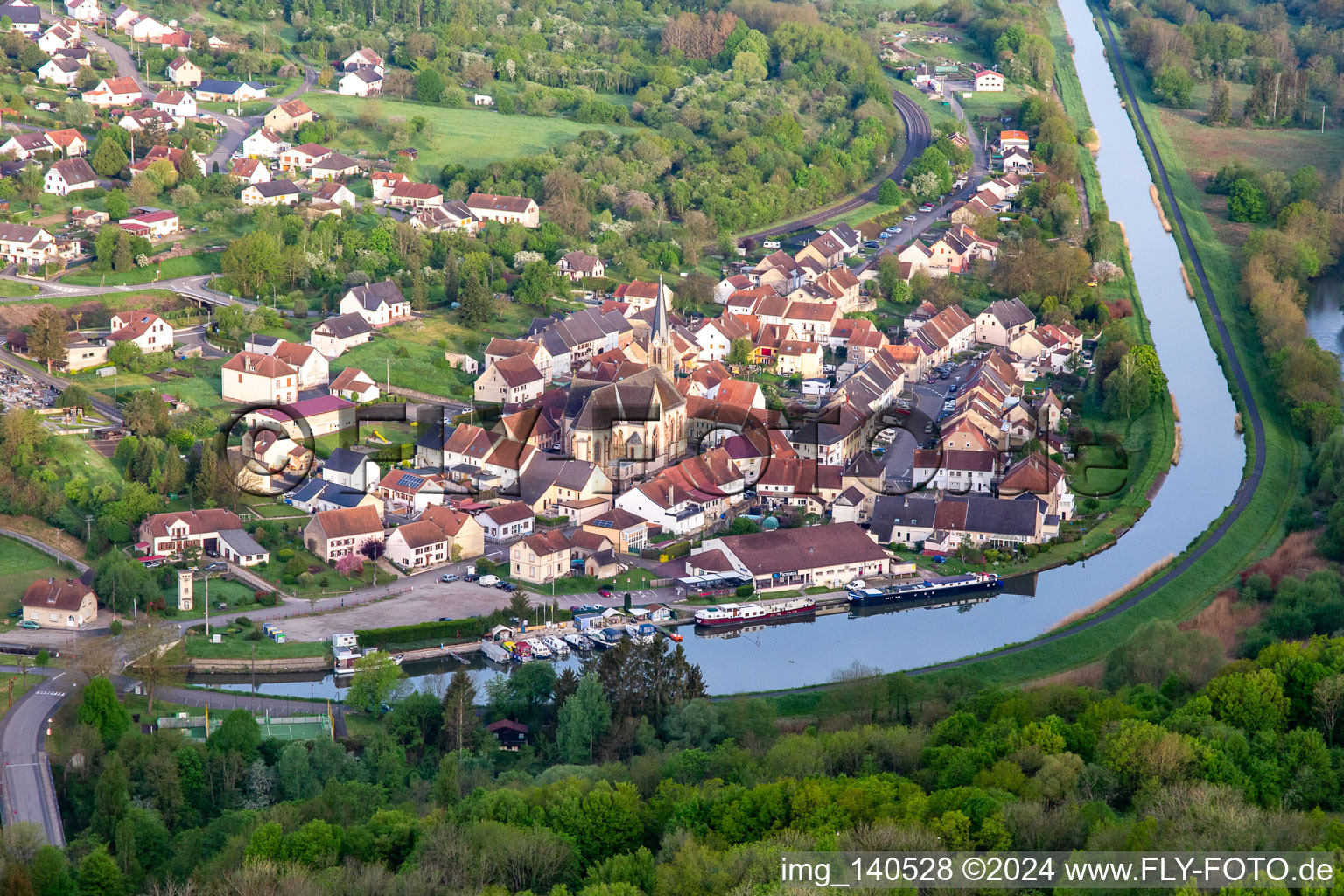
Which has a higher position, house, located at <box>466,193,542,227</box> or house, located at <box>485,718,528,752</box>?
house, located at <box>466,193,542,227</box>

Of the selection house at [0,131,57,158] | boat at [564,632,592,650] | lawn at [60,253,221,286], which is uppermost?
house at [0,131,57,158]

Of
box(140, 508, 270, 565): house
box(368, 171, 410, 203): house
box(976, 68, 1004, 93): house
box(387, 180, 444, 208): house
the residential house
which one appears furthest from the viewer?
box(976, 68, 1004, 93): house

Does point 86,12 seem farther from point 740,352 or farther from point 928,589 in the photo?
point 928,589

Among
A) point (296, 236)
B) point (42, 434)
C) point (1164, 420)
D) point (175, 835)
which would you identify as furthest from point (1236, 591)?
point (296, 236)

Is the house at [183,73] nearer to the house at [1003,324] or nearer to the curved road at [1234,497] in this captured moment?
the house at [1003,324]

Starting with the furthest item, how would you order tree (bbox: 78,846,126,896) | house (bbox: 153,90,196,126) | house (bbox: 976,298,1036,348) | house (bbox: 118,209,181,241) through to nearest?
house (bbox: 153,90,196,126)
house (bbox: 118,209,181,241)
house (bbox: 976,298,1036,348)
tree (bbox: 78,846,126,896)

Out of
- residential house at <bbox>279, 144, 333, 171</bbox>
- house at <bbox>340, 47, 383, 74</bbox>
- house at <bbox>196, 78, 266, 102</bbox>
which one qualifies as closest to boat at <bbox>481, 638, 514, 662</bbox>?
residential house at <bbox>279, 144, 333, 171</bbox>

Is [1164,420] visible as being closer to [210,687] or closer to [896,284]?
[896,284]

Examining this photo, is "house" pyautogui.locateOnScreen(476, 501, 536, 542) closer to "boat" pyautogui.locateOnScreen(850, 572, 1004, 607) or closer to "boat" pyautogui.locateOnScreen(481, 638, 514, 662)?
"boat" pyautogui.locateOnScreen(481, 638, 514, 662)
